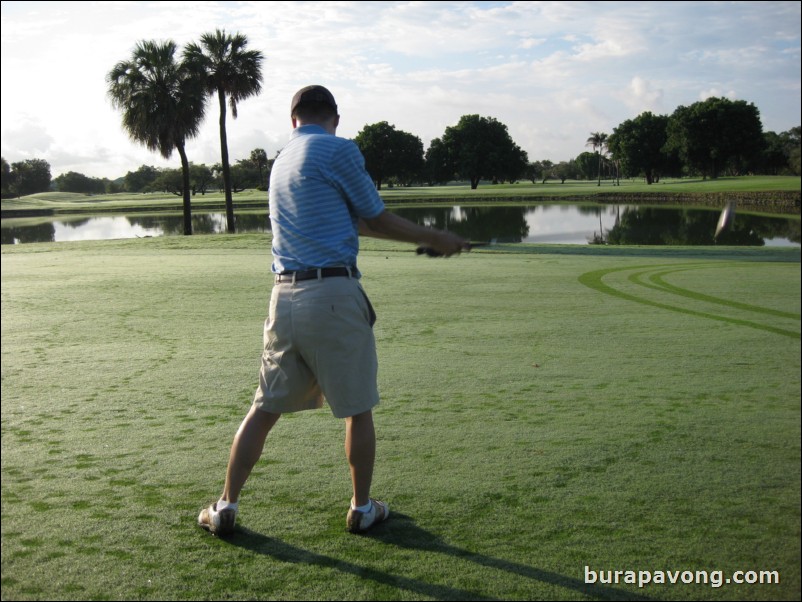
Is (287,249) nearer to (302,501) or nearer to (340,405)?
(340,405)

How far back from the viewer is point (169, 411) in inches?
204

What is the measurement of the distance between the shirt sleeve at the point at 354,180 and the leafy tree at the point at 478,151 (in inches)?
3394

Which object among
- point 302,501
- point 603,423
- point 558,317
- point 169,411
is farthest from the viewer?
point 558,317

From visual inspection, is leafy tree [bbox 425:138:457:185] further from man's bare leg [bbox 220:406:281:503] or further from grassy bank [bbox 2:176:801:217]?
man's bare leg [bbox 220:406:281:503]

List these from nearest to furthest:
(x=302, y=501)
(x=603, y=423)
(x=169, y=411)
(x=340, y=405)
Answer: (x=340, y=405)
(x=302, y=501)
(x=603, y=423)
(x=169, y=411)

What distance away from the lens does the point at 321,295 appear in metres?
3.24

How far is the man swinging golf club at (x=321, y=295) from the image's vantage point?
10.7ft

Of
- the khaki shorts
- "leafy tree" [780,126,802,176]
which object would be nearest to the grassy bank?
"leafy tree" [780,126,802,176]

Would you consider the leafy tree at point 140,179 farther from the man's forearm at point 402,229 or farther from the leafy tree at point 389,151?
the man's forearm at point 402,229

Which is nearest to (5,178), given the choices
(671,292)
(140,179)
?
(671,292)

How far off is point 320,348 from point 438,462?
1295mm

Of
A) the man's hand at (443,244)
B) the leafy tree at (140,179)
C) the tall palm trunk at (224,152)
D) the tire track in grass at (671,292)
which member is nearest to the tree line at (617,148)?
the tall palm trunk at (224,152)

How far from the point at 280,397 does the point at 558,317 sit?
233 inches

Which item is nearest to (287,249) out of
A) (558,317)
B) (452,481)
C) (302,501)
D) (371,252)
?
(302,501)
